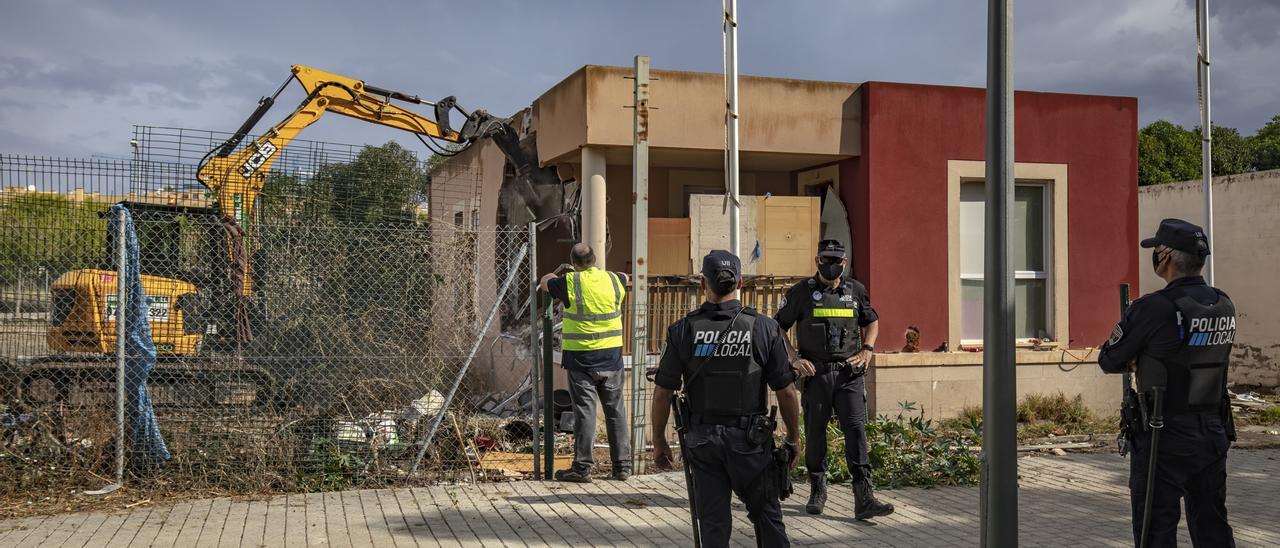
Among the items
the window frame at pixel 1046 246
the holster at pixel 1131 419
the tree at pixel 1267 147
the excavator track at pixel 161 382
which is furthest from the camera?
the tree at pixel 1267 147

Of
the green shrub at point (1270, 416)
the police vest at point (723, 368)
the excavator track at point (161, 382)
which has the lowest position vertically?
the green shrub at point (1270, 416)

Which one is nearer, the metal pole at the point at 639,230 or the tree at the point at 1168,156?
the metal pole at the point at 639,230

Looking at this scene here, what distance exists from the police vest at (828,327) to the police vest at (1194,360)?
7.41ft

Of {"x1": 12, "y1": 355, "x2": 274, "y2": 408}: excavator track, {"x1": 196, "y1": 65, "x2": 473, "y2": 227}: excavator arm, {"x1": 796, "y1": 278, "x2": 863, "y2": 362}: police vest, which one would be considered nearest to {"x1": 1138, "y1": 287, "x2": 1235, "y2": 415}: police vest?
{"x1": 796, "y1": 278, "x2": 863, "y2": 362}: police vest

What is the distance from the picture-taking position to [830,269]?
271 inches

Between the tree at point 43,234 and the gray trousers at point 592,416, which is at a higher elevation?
the tree at point 43,234

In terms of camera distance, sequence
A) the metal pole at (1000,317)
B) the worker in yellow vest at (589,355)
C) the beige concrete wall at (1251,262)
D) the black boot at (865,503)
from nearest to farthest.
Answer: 1. the metal pole at (1000,317)
2. the black boot at (865,503)
3. the worker in yellow vest at (589,355)
4. the beige concrete wall at (1251,262)

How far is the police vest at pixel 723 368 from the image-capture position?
15.0ft

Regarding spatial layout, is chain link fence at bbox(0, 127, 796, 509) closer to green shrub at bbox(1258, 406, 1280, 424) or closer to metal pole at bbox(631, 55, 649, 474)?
metal pole at bbox(631, 55, 649, 474)

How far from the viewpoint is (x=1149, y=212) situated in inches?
763

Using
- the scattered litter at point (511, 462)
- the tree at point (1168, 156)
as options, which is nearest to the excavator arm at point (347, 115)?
the scattered litter at point (511, 462)

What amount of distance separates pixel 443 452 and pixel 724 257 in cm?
401

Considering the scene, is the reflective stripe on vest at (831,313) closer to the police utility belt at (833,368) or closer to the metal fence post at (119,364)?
the police utility belt at (833,368)

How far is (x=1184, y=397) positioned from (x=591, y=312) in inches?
175
